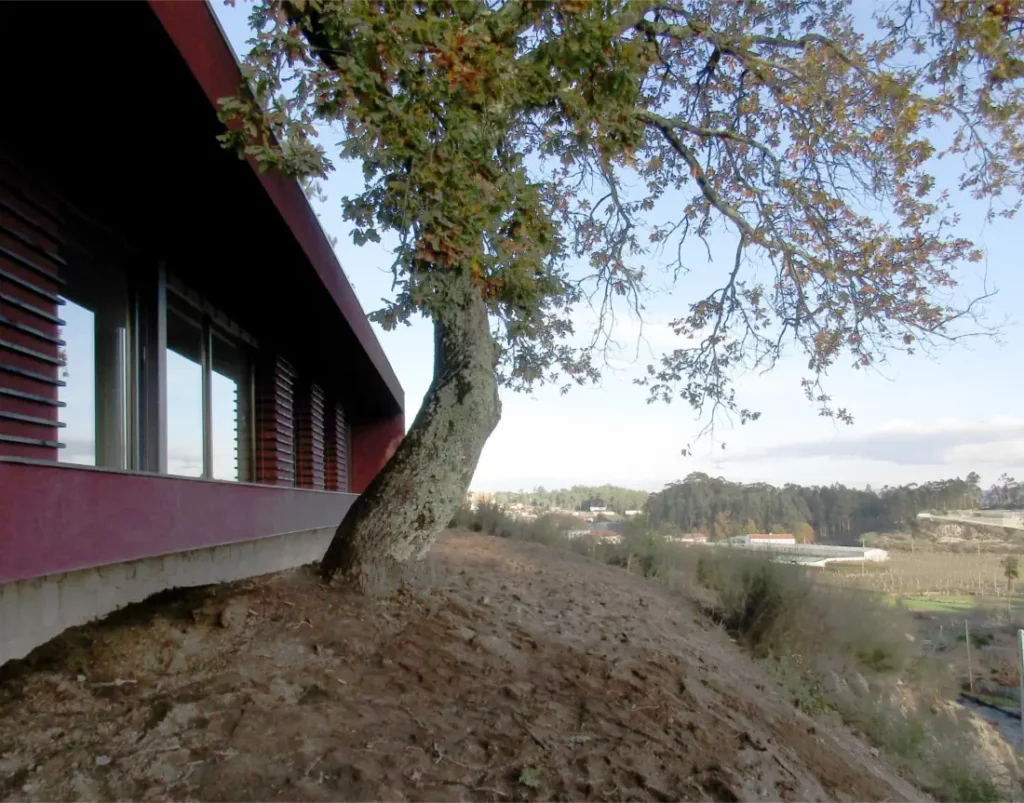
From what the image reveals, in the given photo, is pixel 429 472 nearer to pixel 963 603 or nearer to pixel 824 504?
pixel 963 603

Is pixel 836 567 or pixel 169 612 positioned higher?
pixel 169 612

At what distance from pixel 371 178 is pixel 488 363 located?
1702 millimetres

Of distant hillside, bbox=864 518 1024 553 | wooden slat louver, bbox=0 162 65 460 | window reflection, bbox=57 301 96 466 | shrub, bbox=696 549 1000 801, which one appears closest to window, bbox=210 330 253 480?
window reflection, bbox=57 301 96 466

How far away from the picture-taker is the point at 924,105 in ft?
25.5

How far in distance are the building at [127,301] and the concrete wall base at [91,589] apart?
0.05ft

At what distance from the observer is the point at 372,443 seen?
18531mm

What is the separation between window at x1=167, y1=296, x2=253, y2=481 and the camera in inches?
283

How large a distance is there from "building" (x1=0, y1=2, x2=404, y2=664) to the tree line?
13.0 metres

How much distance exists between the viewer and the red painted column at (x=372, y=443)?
18.3 m

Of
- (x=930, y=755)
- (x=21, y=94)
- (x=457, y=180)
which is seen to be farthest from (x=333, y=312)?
(x=930, y=755)

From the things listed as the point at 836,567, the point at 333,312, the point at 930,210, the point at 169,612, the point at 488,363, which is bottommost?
the point at 836,567

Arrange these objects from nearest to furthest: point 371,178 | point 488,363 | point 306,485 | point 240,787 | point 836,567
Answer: point 240,787 → point 371,178 → point 488,363 → point 306,485 → point 836,567

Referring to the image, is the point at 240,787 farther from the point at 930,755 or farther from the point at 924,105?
the point at 924,105

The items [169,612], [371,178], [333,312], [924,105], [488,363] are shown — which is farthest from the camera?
[333,312]
